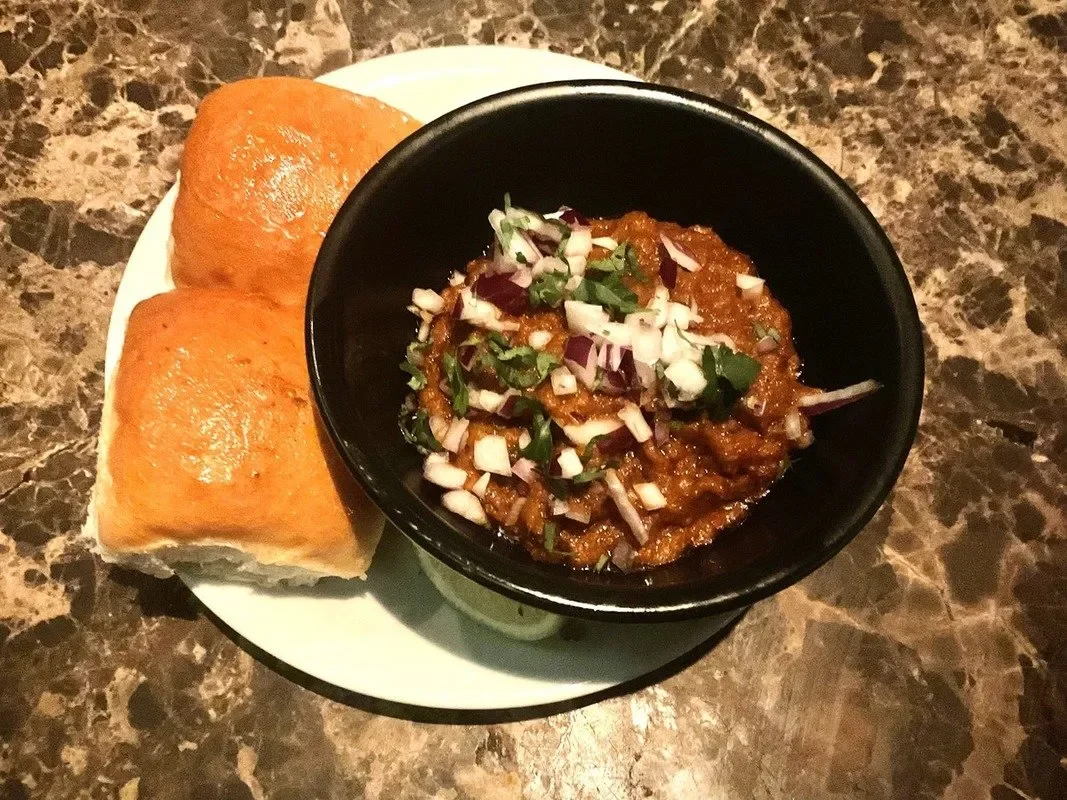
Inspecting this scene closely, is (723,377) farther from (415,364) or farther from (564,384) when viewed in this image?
(415,364)

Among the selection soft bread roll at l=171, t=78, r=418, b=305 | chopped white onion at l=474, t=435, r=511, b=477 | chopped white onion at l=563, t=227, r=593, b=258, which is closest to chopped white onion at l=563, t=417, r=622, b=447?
chopped white onion at l=474, t=435, r=511, b=477

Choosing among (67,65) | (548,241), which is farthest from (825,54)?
(67,65)

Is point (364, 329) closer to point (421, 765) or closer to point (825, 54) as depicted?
point (421, 765)

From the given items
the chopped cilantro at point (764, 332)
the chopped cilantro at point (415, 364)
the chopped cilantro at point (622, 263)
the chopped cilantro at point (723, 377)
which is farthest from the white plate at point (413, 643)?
the chopped cilantro at point (622, 263)

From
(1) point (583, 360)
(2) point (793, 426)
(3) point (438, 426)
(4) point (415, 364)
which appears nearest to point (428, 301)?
(4) point (415, 364)

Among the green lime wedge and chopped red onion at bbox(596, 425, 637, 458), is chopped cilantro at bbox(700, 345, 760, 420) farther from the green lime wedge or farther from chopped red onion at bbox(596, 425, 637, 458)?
the green lime wedge

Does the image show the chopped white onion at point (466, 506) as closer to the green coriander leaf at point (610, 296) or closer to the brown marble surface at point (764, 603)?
the green coriander leaf at point (610, 296)
